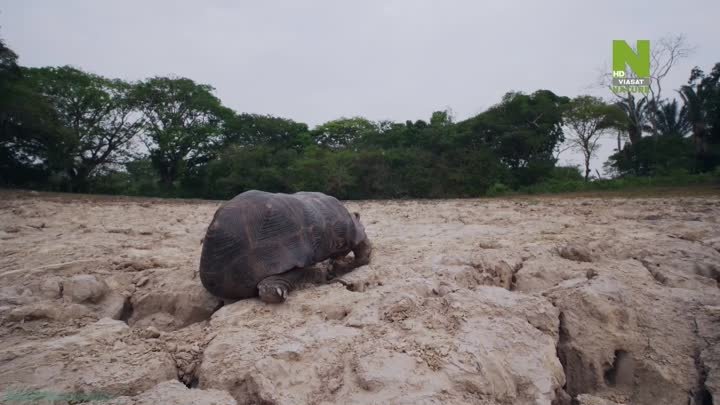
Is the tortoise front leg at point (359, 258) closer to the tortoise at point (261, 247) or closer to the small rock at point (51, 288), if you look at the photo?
the tortoise at point (261, 247)

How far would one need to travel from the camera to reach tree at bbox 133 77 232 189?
73.1ft

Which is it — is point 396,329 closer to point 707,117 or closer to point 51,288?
point 51,288

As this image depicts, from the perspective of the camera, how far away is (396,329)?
8.96ft

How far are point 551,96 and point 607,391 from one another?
22.6 m

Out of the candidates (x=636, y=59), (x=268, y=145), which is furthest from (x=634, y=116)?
(x=268, y=145)

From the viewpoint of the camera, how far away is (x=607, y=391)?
2840 mm

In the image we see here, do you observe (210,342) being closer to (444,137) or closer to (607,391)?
(607,391)

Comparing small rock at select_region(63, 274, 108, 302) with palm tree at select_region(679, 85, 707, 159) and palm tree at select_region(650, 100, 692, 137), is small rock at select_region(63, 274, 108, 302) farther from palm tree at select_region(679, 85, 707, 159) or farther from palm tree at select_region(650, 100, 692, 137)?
palm tree at select_region(650, 100, 692, 137)

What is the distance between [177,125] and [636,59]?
80.9ft

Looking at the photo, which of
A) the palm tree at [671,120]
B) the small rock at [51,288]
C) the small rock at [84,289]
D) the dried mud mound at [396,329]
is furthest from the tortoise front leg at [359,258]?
the palm tree at [671,120]

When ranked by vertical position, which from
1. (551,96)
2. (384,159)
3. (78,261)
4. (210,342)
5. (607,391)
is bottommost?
(607,391)

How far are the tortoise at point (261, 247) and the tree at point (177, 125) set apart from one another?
20990 mm

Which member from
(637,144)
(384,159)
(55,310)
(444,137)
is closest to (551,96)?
(637,144)

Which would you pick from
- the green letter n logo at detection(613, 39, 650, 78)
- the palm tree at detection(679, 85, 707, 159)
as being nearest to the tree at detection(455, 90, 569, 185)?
the green letter n logo at detection(613, 39, 650, 78)
